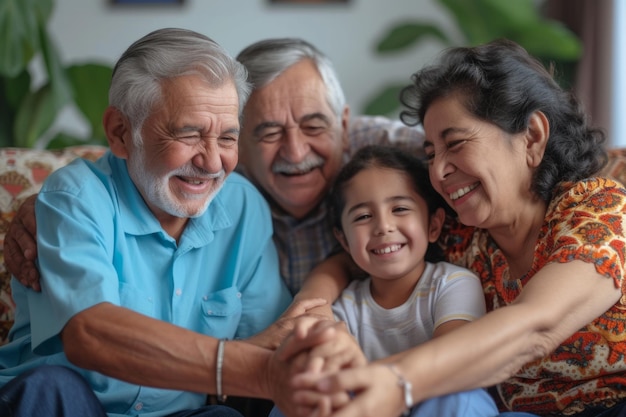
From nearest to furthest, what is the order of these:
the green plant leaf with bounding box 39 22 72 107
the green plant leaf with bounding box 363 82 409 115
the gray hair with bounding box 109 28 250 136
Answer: the gray hair with bounding box 109 28 250 136 → the green plant leaf with bounding box 39 22 72 107 → the green plant leaf with bounding box 363 82 409 115

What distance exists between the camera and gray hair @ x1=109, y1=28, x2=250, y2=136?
175 cm

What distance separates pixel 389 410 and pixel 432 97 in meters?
0.84

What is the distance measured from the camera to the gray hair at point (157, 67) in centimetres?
175

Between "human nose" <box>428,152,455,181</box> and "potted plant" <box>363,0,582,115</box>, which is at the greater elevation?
"potted plant" <box>363,0,582,115</box>

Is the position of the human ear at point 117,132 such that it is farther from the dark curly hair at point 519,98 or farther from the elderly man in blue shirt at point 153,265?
the dark curly hair at point 519,98

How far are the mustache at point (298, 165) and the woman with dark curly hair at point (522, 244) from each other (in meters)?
0.37

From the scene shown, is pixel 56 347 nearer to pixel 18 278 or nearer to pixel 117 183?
pixel 18 278

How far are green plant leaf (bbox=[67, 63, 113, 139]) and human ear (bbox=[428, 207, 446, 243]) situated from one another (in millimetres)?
2057

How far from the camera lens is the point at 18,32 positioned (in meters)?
3.28

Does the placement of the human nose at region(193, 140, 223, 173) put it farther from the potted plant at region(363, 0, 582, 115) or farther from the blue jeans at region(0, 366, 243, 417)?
the potted plant at region(363, 0, 582, 115)

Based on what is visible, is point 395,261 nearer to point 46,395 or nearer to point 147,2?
point 46,395

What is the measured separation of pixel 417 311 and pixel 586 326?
417 mm

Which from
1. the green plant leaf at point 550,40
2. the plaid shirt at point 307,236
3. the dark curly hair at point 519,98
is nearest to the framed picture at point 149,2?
the green plant leaf at point 550,40

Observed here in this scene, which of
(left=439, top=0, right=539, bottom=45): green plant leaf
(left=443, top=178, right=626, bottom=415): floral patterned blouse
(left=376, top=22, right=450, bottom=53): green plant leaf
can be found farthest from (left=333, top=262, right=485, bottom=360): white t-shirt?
(left=376, top=22, right=450, bottom=53): green plant leaf
